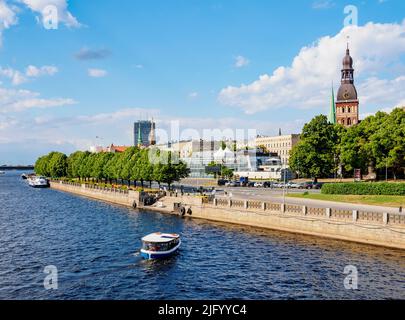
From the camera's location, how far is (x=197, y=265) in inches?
1636

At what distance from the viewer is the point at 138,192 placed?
89.2 meters

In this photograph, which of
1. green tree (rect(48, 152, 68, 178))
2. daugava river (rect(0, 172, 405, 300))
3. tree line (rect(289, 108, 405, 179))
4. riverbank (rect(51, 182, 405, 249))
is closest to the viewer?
daugava river (rect(0, 172, 405, 300))

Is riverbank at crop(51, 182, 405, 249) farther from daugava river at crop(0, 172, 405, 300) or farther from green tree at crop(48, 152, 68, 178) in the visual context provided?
green tree at crop(48, 152, 68, 178)

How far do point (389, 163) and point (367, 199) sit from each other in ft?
55.3

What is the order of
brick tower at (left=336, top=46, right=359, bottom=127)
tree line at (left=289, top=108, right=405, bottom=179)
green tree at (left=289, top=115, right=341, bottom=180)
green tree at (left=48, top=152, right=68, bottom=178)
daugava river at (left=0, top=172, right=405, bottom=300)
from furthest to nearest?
green tree at (left=48, top=152, right=68, bottom=178)
brick tower at (left=336, top=46, right=359, bottom=127)
green tree at (left=289, top=115, right=341, bottom=180)
tree line at (left=289, top=108, right=405, bottom=179)
daugava river at (left=0, top=172, right=405, bottom=300)

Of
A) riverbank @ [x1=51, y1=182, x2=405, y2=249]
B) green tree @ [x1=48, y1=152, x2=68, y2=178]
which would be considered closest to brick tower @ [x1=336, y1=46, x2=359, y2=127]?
riverbank @ [x1=51, y1=182, x2=405, y2=249]

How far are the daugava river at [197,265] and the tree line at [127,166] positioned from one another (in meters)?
33.8

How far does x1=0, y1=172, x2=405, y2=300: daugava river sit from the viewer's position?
33.4 m

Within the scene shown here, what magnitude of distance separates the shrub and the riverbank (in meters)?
19.1

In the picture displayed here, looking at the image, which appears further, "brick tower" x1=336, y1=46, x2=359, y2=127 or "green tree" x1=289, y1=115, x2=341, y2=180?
"brick tower" x1=336, y1=46, x2=359, y2=127

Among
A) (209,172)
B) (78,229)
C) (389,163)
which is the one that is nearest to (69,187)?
(209,172)

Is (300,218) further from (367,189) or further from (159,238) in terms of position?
(367,189)

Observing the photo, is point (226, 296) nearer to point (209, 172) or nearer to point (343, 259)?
point (343, 259)

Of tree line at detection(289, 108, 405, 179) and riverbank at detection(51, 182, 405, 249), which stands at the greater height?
tree line at detection(289, 108, 405, 179)
